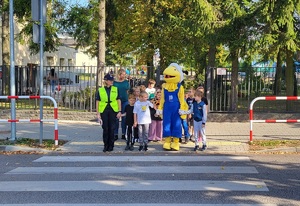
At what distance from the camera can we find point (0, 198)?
246 inches

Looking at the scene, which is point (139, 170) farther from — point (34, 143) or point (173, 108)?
point (34, 143)

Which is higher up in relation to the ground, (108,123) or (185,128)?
(108,123)

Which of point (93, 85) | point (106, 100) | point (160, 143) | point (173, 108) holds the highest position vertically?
point (93, 85)

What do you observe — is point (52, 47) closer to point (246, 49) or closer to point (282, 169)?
point (246, 49)

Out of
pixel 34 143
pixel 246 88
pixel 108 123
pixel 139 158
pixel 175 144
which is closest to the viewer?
pixel 139 158

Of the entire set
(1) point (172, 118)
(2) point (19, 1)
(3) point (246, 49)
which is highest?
(2) point (19, 1)

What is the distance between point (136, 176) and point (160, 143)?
3.75 metres

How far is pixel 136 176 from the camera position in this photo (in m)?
7.60

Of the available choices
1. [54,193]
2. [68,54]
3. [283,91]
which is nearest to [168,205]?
[54,193]

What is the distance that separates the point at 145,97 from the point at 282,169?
364cm

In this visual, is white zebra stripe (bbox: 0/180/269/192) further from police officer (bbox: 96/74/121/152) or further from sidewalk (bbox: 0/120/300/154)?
sidewalk (bbox: 0/120/300/154)

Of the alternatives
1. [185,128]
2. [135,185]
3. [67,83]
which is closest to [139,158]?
[185,128]

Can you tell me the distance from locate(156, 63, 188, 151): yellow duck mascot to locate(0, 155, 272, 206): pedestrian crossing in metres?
0.83

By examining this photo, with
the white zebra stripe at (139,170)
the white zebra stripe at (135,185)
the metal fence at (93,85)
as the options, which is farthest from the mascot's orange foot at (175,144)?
the metal fence at (93,85)
